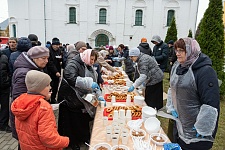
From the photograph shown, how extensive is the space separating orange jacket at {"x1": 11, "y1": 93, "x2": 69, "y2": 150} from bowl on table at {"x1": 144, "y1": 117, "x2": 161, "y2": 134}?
0.81m

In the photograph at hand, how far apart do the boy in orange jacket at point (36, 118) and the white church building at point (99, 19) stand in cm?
1790

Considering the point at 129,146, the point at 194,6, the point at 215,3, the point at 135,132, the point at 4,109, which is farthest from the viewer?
the point at 194,6

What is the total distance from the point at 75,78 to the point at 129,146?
1219 millimetres

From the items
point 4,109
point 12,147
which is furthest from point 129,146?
point 4,109

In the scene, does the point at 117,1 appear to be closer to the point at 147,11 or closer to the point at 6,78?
the point at 147,11

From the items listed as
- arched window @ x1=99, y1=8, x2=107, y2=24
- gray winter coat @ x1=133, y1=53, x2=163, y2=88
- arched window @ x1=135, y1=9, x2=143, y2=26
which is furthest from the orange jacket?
arched window @ x1=135, y1=9, x2=143, y2=26

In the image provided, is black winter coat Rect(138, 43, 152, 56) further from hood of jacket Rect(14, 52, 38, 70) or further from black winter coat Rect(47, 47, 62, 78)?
hood of jacket Rect(14, 52, 38, 70)

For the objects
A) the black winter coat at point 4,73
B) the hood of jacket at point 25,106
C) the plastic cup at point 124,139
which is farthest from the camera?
the black winter coat at point 4,73

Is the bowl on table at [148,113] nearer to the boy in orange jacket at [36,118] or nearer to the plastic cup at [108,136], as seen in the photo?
the plastic cup at [108,136]

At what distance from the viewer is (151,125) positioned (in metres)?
1.88

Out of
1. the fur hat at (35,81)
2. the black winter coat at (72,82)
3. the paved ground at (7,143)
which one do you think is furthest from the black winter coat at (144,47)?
the fur hat at (35,81)

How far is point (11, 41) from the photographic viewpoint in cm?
385

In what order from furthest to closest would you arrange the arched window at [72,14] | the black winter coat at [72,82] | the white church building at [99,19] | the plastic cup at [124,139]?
1. the arched window at [72,14]
2. the white church building at [99,19]
3. the black winter coat at [72,82]
4. the plastic cup at [124,139]

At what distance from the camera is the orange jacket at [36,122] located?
1504 mm
